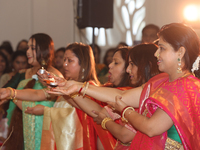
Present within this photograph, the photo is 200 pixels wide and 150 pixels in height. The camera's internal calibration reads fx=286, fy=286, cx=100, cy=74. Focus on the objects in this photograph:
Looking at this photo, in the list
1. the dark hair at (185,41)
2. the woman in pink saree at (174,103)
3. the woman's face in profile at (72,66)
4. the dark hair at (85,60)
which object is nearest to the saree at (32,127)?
the woman's face in profile at (72,66)

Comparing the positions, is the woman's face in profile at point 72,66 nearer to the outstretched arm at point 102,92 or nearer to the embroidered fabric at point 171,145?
the outstretched arm at point 102,92

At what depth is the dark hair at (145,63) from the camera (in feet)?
6.45

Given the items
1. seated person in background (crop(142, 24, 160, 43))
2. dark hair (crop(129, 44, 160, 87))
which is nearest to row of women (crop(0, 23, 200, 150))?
dark hair (crop(129, 44, 160, 87))

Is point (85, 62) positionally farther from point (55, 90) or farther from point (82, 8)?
point (82, 8)

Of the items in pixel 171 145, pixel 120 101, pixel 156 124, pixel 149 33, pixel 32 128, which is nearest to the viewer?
pixel 156 124

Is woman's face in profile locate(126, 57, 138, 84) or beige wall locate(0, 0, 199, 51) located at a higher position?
beige wall locate(0, 0, 199, 51)

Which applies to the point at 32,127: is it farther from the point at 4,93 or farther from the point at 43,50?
the point at 43,50

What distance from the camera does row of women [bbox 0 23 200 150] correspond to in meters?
1.50

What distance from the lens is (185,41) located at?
1.54 m

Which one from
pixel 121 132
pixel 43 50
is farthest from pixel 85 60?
pixel 121 132

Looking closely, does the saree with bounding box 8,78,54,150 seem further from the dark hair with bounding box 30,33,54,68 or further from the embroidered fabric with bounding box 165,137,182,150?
the embroidered fabric with bounding box 165,137,182,150

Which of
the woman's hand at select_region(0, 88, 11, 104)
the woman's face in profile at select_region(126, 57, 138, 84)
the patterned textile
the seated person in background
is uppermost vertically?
the seated person in background

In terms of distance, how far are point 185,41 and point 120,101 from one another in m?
0.50

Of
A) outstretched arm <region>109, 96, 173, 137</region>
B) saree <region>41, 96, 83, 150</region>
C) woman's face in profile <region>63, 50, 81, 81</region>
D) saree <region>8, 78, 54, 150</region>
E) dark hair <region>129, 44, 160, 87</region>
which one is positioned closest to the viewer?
outstretched arm <region>109, 96, 173, 137</region>
